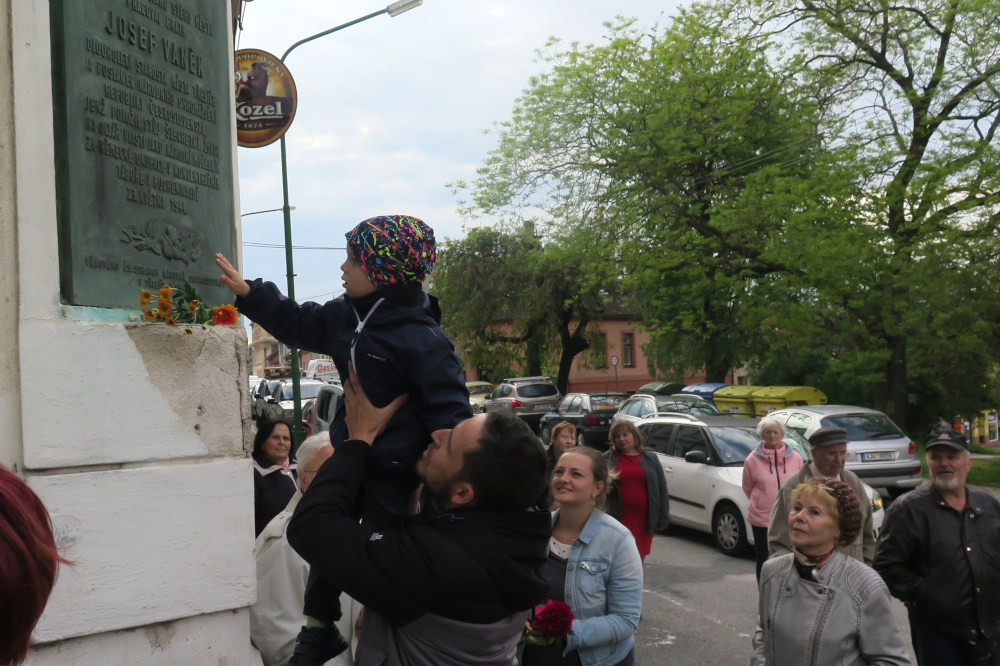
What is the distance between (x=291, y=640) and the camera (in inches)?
146

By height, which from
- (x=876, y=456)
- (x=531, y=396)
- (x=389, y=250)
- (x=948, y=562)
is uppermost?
(x=389, y=250)

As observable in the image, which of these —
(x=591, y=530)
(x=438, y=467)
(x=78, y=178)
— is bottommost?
(x=591, y=530)

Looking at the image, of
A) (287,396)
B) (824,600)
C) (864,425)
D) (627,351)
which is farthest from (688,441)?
A: (627,351)

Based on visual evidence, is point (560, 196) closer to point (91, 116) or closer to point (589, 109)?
point (589, 109)

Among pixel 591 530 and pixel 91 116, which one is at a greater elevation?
pixel 91 116

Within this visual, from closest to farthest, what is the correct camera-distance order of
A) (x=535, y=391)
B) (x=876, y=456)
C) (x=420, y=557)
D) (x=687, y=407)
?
(x=420, y=557) → (x=876, y=456) → (x=687, y=407) → (x=535, y=391)

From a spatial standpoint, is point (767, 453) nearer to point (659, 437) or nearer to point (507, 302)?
point (659, 437)

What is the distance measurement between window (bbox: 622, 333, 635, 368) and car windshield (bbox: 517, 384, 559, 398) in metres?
29.3

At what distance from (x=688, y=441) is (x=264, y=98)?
7427 mm

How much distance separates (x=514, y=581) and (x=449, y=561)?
17 centimetres

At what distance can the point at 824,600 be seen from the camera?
3463mm

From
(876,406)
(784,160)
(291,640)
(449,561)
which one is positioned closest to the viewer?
(449,561)

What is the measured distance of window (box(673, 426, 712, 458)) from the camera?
12.2m

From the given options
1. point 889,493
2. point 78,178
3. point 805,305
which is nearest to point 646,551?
point 78,178
